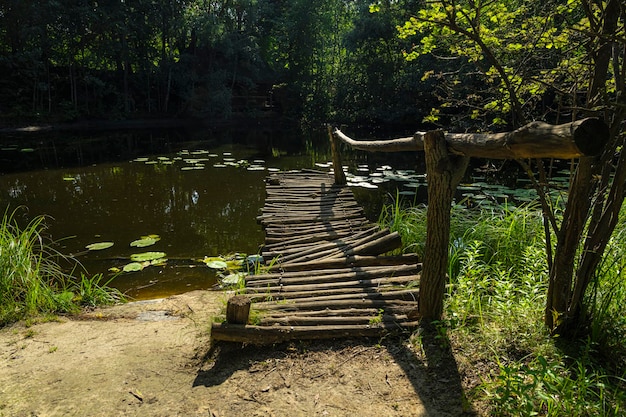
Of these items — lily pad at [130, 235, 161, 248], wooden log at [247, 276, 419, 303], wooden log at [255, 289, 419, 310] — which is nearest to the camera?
wooden log at [255, 289, 419, 310]

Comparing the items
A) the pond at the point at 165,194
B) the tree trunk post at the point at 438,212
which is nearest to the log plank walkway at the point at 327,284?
Result: the tree trunk post at the point at 438,212

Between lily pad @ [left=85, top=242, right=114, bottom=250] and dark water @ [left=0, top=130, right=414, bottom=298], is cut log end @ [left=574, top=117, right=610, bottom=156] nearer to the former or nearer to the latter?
dark water @ [left=0, top=130, right=414, bottom=298]

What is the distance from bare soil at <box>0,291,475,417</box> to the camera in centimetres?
208

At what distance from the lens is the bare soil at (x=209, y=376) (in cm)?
208

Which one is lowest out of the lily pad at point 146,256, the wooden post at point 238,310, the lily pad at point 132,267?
the lily pad at point 132,267

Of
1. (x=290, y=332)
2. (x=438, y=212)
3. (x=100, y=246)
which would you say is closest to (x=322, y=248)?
(x=290, y=332)

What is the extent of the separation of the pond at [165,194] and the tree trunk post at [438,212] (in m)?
1.55

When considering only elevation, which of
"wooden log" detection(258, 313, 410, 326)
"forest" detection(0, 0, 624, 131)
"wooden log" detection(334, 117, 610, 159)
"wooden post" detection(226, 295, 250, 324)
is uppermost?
"forest" detection(0, 0, 624, 131)

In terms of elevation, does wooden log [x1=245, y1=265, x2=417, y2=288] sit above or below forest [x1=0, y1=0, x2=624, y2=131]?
below

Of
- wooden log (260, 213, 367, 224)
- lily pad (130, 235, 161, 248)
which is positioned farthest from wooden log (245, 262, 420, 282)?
lily pad (130, 235, 161, 248)

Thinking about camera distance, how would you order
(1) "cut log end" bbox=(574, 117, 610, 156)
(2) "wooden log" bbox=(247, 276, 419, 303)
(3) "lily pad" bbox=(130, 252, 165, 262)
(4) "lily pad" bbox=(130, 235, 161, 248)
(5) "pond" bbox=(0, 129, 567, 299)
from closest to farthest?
(1) "cut log end" bbox=(574, 117, 610, 156)
(2) "wooden log" bbox=(247, 276, 419, 303)
(3) "lily pad" bbox=(130, 252, 165, 262)
(5) "pond" bbox=(0, 129, 567, 299)
(4) "lily pad" bbox=(130, 235, 161, 248)

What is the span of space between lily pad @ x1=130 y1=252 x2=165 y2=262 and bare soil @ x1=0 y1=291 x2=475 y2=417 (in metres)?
1.90

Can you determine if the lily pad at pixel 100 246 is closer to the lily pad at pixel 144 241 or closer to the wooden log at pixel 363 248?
the lily pad at pixel 144 241

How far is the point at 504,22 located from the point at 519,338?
222cm
